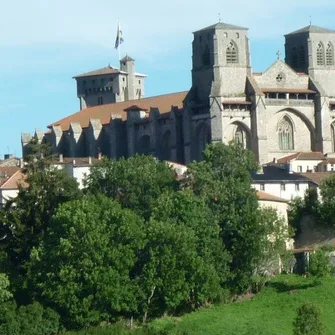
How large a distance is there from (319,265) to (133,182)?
10.2 metres

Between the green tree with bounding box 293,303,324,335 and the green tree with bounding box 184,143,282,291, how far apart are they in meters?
10.9

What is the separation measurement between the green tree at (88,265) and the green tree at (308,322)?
9280mm

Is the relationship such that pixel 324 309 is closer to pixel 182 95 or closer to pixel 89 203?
pixel 89 203

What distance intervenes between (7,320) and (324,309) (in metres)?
13.4

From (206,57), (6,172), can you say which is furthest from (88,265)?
(206,57)

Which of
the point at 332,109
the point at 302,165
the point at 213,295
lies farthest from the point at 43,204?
the point at 332,109

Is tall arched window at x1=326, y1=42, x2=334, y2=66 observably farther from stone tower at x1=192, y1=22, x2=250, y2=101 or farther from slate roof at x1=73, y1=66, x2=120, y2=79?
slate roof at x1=73, y1=66, x2=120, y2=79

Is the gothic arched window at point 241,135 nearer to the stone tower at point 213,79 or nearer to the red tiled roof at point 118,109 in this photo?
the stone tower at point 213,79

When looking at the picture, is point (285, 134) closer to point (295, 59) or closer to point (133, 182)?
point (295, 59)

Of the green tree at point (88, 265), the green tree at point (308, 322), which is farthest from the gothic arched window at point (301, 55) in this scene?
the green tree at point (308, 322)

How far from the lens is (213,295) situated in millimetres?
83438

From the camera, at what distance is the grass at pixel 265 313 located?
80188 millimetres

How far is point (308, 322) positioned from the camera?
74062mm

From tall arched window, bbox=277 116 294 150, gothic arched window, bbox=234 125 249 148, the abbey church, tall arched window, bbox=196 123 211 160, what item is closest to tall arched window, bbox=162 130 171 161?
the abbey church
